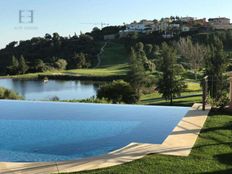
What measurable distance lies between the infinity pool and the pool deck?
0.76 metres

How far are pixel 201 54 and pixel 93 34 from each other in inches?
1799

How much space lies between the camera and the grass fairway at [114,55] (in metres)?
68.3

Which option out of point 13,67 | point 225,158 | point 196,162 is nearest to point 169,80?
point 225,158

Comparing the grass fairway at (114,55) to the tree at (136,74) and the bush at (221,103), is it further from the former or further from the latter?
the bush at (221,103)

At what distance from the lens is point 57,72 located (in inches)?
2207

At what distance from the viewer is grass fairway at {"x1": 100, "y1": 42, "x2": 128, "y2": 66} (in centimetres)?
6831

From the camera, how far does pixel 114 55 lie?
7188 cm

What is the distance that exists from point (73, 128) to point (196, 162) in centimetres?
395

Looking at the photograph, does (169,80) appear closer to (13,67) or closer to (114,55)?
(13,67)

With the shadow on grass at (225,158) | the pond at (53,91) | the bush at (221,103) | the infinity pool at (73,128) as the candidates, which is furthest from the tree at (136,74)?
the shadow on grass at (225,158)

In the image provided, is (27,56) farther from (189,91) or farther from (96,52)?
(189,91)

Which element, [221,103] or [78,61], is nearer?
[221,103]

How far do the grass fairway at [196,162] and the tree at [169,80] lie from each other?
995 inches

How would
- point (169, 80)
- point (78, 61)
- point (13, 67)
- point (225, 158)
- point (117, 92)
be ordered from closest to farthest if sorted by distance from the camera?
point (225, 158), point (117, 92), point (169, 80), point (13, 67), point (78, 61)
